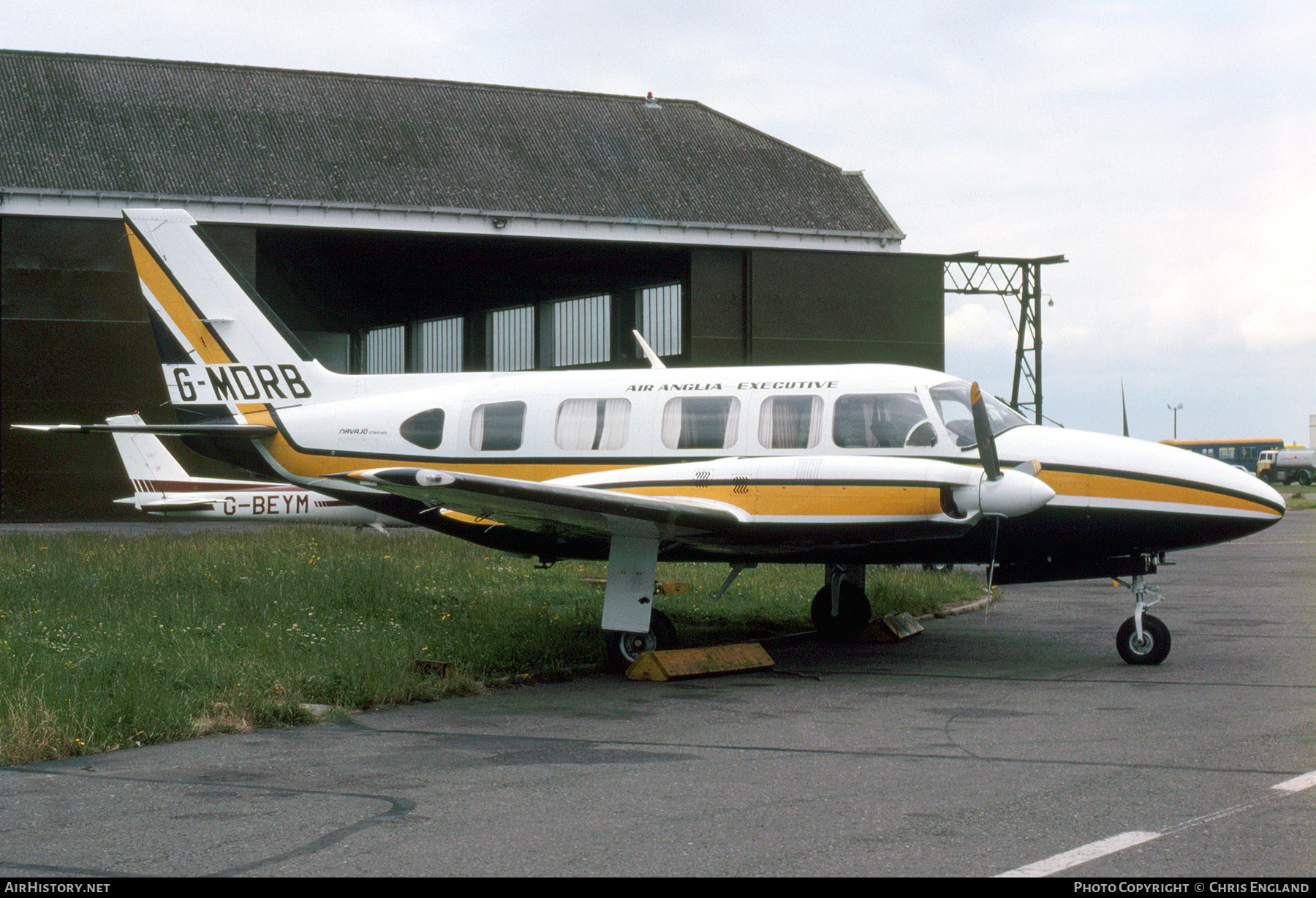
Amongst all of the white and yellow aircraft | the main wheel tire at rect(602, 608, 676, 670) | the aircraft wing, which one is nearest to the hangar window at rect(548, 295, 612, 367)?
the white and yellow aircraft

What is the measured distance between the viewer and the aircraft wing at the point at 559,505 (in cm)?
988

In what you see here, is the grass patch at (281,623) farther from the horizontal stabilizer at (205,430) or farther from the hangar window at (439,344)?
the hangar window at (439,344)

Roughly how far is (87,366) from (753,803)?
29984mm

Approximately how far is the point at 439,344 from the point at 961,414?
43969 millimetres

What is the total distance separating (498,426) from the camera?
12.9 metres

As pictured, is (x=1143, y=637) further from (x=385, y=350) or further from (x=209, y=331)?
(x=385, y=350)

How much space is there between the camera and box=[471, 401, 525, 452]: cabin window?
1286cm

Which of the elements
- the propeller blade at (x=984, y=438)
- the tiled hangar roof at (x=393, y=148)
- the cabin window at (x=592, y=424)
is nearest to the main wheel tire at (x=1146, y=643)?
the propeller blade at (x=984, y=438)

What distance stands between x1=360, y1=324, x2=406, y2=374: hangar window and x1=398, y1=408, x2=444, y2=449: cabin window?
43303 mm

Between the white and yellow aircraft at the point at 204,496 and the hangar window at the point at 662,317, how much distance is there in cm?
1826

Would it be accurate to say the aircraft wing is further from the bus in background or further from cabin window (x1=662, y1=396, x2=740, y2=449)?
the bus in background

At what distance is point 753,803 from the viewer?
21.0 ft

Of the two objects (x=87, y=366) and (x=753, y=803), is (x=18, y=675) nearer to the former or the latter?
(x=753, y=803)

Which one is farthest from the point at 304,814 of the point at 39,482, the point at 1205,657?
the point at 39,482
